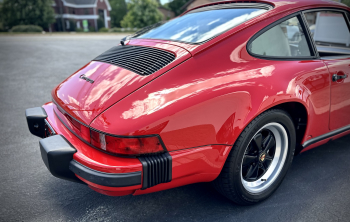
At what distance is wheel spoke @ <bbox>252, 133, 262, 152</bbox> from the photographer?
198cm

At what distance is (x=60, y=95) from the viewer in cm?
203

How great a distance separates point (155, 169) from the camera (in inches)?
59.0

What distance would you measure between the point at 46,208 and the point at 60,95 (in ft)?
2.80

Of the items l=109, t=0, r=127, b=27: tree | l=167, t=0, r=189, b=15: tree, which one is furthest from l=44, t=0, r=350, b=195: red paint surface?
l=109, t=0, r=127, b=27: tree

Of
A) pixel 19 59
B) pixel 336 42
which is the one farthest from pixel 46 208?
pixel 19 59

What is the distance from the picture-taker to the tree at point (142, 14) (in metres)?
38.4

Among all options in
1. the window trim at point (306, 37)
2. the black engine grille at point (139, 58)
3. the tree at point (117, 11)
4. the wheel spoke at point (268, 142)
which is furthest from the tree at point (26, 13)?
the wheel spoke at point (268, 142)

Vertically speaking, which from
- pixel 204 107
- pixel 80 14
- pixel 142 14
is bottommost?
pixel 80 14

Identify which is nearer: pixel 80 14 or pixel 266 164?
pixel 266 164

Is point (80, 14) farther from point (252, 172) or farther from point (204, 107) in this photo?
point (204, 107)

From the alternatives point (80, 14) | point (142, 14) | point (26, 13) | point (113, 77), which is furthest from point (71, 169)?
point (80, 14)

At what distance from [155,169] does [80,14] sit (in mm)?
52863

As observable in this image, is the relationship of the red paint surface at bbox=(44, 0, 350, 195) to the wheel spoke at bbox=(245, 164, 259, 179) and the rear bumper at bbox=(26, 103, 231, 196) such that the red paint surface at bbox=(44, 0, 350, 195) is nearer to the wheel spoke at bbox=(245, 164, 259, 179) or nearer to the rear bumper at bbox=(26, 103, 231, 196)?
the rear bumper at bbox=(26, 103, 231, 196)

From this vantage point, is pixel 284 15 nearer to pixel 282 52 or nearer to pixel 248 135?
pixel 282 52
